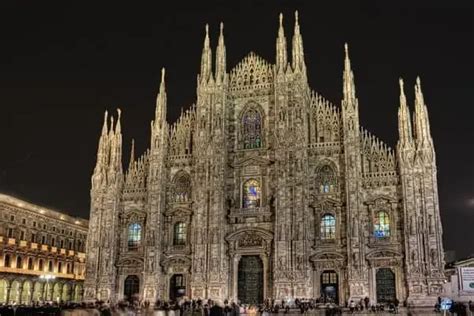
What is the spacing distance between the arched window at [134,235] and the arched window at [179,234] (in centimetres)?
374

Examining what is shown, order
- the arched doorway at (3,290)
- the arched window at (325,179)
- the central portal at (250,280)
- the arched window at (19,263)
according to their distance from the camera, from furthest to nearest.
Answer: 1. the arched window at (19,263)
2. the arched doorway at (3,290)
3. the central portal at (250,280)
4. the arched window at (325,179)

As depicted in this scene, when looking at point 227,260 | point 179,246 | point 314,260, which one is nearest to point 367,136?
point 314,260

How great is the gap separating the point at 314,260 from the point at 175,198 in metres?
15.4

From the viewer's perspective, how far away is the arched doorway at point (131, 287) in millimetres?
57531

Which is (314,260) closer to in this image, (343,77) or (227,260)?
(227,260)

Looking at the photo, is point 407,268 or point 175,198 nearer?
point 407,268

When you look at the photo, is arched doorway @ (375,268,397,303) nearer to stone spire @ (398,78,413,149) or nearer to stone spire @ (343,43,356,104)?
stone spire @ (398,78,413,149)

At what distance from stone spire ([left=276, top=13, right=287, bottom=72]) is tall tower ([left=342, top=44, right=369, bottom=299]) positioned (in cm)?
606

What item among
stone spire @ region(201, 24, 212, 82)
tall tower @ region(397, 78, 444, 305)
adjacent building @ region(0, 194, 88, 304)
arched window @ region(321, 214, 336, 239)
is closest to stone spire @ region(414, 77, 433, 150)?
tall tower @ region(397, 78, 444, 305)

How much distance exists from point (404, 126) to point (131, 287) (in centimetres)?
3027

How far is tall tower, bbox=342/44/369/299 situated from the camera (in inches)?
1969

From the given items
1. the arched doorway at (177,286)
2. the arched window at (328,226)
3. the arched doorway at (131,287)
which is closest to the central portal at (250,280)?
the arched doorway at (177,286)

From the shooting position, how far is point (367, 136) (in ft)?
175

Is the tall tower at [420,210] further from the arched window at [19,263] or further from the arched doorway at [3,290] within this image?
the arched window at [19,263]
